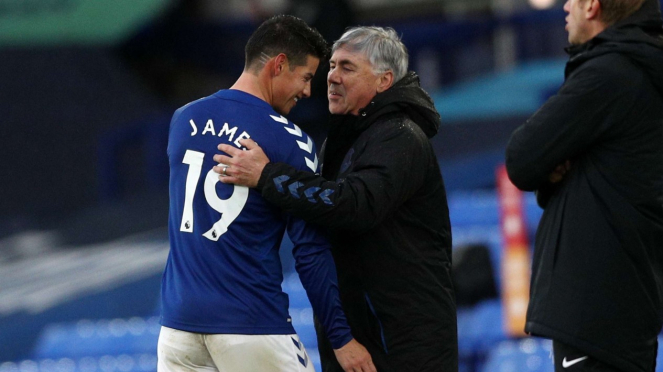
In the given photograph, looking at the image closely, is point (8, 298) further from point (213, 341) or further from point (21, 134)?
point (213, 341)

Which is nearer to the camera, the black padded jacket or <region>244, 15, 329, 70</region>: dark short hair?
the black padded jacket

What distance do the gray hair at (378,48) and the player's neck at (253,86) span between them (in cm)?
29

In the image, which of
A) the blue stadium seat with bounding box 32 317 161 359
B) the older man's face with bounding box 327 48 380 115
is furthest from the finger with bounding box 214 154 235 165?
the blue stadium seat with bounding box 32 317 161 359

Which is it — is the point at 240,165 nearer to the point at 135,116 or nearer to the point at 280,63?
the point at 280,63

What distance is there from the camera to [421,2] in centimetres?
1014

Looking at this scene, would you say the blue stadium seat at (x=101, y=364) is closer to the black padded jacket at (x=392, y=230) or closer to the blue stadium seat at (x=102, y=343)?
the blue stadium seat at (x=102, y=343)

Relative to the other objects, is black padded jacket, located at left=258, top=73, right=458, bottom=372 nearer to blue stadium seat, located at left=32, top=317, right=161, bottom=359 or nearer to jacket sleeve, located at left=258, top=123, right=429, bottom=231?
jacket sleeve, located at left=258, top=123, right=429, bottom=231

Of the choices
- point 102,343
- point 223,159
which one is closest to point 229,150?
point 223,159

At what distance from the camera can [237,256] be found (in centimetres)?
252

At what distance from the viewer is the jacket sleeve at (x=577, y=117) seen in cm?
232

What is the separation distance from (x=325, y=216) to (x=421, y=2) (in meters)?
8.02

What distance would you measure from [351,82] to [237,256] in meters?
0.66

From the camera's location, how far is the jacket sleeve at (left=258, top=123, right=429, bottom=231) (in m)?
2.48

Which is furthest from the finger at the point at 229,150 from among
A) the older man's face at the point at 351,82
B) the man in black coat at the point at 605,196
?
the man in black coat at the point at 605,196
